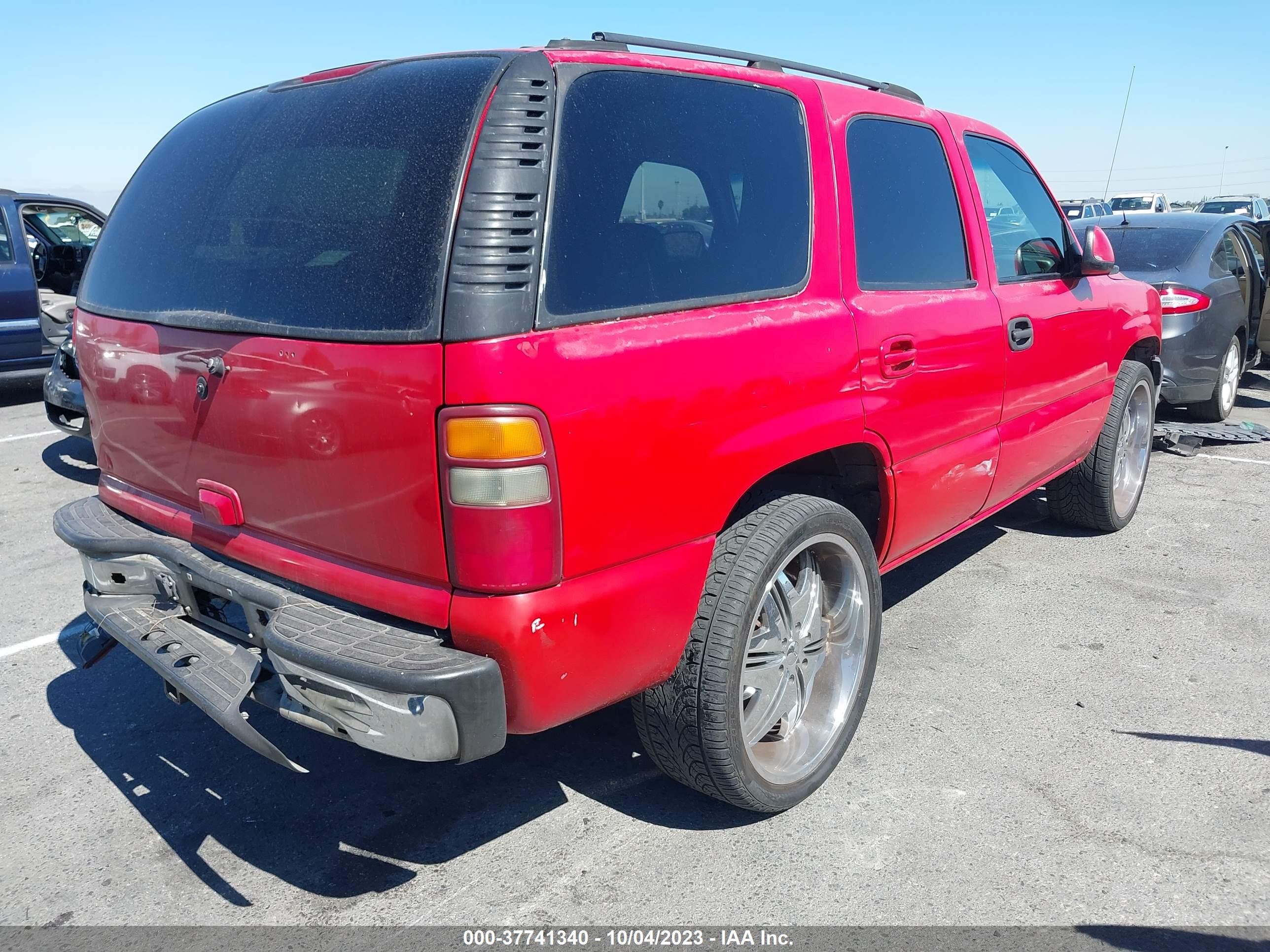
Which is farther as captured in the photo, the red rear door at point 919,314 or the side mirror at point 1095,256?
the side mirror at point 1095,256

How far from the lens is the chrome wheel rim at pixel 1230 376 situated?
7.85 m

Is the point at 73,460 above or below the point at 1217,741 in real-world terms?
below

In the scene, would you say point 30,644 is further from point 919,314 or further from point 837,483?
point 919,314

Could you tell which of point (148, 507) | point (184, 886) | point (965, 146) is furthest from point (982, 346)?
point (184, 886)

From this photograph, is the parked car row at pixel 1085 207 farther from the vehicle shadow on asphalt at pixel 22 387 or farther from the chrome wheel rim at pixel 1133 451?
the vehicle shadow on asphalt at pixel 22 387

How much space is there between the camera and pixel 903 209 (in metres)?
3.34

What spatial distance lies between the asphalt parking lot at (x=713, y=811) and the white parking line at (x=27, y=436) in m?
4.03

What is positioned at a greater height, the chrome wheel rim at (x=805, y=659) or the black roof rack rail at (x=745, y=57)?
the black roof rack rail at (x=745, y=57)

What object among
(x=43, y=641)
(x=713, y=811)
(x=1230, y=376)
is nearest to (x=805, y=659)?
(x=713, y=811)

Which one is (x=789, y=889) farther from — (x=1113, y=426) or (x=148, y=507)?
(x=1113, y=426)

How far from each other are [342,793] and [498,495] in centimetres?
142

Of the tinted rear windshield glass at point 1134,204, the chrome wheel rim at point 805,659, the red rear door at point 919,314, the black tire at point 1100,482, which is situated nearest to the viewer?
the chrome wheel rim at point 805,659

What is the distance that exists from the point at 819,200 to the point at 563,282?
3.61 ft

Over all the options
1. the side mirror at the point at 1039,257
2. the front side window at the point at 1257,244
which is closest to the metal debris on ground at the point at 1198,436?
the front side window at the point at 1257,244
